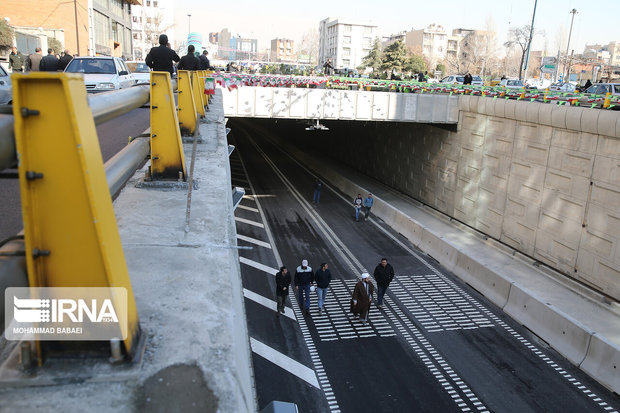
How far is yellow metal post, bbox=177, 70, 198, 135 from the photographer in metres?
8.35

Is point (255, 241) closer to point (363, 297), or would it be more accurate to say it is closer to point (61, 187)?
point (363, 297)

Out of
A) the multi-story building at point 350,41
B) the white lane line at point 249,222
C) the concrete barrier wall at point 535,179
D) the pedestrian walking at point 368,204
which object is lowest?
the white lane line at point 249,222

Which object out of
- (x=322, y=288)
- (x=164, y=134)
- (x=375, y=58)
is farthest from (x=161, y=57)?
(x=375, y=58)

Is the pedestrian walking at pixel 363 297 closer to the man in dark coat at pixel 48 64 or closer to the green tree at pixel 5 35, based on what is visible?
the man in dark coat at pixel 48 64

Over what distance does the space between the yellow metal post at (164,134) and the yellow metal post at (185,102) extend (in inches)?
103

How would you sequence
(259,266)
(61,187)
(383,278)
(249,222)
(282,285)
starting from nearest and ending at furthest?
1. (61,187)
2. (282,285)
3. (383,278)
4. (259,266)
5. (249,222)

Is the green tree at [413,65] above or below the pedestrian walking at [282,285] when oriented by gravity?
above

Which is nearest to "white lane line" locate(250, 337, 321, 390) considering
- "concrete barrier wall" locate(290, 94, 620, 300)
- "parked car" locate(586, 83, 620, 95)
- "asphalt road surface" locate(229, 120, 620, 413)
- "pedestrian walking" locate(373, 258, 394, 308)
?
"asphalt road surface" locate(229, 120, 620, 413)

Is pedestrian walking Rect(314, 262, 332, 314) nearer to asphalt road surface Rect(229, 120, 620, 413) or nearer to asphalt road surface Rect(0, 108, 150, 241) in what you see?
asphalt road surface Rect(229, 120, 620, 413)

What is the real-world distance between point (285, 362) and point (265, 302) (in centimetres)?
347

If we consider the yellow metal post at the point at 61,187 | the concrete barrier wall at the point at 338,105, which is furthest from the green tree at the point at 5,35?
the yellow metal post at the point at 61,187

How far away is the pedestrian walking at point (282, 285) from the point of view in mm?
13617

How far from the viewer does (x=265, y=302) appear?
1518 centimetres

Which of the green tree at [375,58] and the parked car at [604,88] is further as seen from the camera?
the green tree at [375,58]
